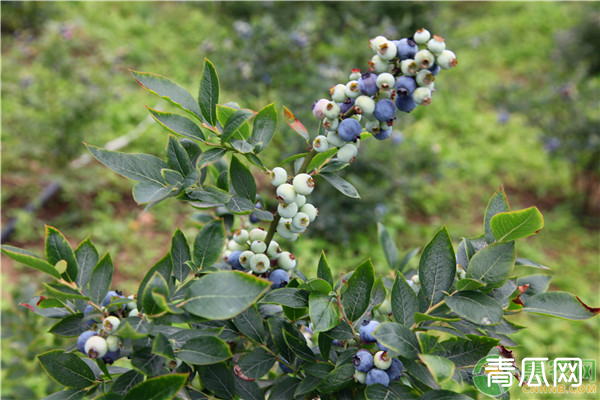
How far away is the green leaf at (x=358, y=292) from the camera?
0.66 m

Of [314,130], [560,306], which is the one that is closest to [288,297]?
[560,306]

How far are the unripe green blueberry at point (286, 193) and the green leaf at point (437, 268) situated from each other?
0.64ft

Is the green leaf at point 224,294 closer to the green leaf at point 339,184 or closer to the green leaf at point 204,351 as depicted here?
the green leaf at point 204,351

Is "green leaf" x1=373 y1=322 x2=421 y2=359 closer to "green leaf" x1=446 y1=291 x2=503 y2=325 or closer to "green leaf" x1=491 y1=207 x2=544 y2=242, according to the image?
"green leaf" x1=446 y1=291 x2=503 y2=325

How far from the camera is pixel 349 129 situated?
2.14 feet

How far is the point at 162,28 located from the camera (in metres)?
6.30

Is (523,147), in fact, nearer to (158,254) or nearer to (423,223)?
(423,223)

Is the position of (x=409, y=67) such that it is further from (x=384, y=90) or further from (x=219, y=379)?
(x=219, y=379)

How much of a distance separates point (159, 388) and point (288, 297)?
200 millimetres

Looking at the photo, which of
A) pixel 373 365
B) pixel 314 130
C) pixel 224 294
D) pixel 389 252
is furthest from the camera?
pixel 314 130

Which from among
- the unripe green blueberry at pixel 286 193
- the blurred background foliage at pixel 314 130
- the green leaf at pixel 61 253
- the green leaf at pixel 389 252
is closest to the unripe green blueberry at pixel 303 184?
the unripe green blueberry at pixel 286 193

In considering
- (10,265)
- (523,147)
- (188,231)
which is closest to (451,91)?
(523,147)

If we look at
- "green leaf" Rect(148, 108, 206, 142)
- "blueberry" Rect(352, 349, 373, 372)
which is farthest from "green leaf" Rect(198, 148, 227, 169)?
"blueberry" Rect(352, 349, 373, 372)

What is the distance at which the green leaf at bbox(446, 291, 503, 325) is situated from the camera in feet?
1.90
